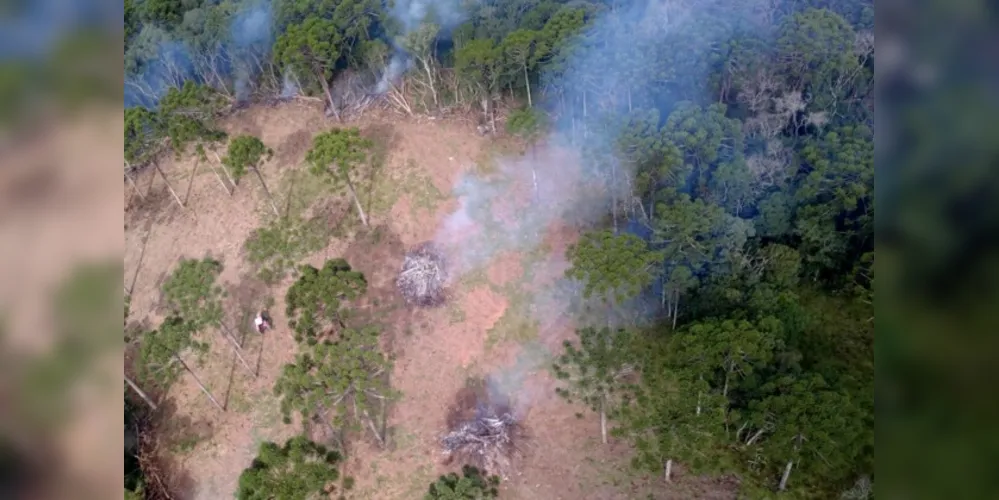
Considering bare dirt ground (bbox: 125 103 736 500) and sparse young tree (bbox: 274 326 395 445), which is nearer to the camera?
sparse young tree (bbox: 274 326 395 445)

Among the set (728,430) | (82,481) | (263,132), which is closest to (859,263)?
(728,430)

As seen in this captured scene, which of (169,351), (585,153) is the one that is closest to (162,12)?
(169,351)

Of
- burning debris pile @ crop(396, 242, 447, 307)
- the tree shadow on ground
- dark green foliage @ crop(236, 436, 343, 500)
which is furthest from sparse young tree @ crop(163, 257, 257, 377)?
burning debris pile @ crop(396, 242, 447, 307)

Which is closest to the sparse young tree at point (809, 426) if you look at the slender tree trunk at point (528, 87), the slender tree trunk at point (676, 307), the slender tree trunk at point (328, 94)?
the slender tree trunk at point (676, 307)

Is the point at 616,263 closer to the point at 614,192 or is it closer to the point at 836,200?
the point at 614,192

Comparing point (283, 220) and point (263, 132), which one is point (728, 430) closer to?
point (283, 220)

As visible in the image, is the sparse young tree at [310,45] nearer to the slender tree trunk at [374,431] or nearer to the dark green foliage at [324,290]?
the dark green foliage at [324,290]

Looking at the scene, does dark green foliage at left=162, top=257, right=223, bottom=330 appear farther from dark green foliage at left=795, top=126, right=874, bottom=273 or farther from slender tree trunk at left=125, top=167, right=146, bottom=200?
dark green foliage at left=795, top=126, right=874, bottom=273
